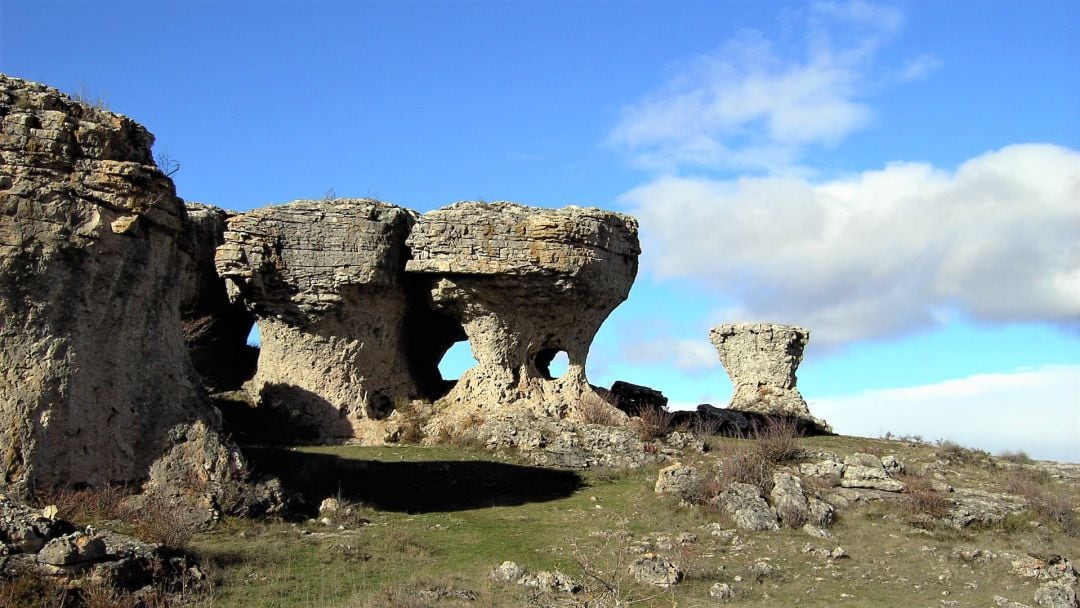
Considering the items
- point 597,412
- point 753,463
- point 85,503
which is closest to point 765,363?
point 597,412

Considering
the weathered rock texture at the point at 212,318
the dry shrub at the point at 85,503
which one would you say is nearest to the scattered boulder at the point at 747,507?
the dry shrub at the point at 85,503

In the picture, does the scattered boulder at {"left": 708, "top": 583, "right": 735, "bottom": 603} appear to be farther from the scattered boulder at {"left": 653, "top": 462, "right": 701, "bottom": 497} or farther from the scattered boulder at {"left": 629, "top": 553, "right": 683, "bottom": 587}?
the scattered boulder at {"left": 653, "top": 462, "right": 701, "bottom": 497}

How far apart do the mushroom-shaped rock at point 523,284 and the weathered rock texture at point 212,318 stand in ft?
15.7

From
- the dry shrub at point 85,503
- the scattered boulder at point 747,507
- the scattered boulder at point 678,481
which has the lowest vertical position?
the dry shrub at point 85,503

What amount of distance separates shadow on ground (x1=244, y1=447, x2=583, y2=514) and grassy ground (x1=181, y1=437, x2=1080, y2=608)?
5 centimetres

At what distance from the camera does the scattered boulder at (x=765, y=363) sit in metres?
28.6

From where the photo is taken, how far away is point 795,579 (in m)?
A: 12.5

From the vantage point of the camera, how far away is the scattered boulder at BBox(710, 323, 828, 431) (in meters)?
28.6

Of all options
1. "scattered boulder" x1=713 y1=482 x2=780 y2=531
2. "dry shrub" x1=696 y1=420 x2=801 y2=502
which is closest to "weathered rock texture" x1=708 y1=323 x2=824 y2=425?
"dry shrub" x1=696 y1=420 x2=801 y2=502

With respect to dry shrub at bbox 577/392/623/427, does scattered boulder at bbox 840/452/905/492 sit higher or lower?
lower

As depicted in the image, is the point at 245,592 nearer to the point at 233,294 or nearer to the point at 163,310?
the point at 163,310

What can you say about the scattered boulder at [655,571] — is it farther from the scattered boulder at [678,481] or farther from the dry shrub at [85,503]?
the dry shrub at [85,503]

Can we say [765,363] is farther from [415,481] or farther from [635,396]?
[415,481]

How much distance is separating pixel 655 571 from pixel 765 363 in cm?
1791
